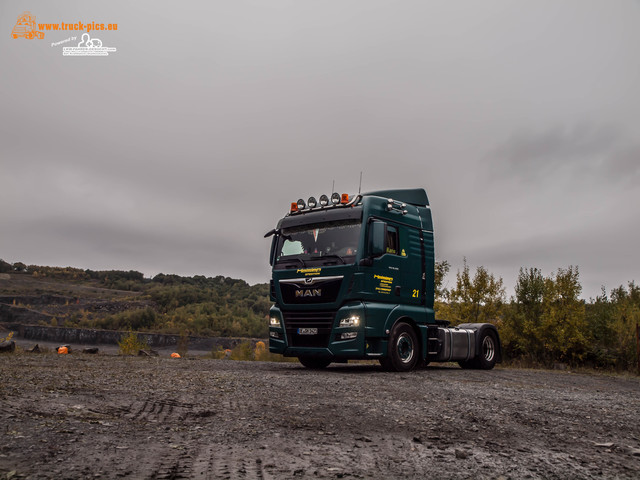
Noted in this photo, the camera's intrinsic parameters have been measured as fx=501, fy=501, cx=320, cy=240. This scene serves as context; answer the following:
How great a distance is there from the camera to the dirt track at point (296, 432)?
339 centimetres

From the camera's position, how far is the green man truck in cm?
1036

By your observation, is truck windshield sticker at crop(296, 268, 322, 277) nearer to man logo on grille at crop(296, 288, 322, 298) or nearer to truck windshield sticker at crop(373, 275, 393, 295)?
man logo on grille at crop(296, 288, 322, 298)

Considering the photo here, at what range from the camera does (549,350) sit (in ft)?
81.8

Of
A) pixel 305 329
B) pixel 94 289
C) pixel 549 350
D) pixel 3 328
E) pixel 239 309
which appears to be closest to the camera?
pixel 305 329

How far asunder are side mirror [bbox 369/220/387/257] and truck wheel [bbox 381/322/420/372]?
6.08 feet

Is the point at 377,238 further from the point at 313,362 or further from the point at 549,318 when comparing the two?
the point at 549,318

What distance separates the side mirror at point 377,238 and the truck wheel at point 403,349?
6.08 ft

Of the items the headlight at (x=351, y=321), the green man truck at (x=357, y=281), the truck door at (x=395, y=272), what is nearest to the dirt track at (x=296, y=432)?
the headlight at (x=351, y=321)

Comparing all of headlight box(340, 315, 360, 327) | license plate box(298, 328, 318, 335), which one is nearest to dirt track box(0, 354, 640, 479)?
headlight box(340, 315, 360, 327)

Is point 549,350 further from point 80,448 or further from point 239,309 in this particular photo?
point 239,309

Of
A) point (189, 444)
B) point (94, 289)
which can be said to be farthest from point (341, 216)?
point (94, 289)

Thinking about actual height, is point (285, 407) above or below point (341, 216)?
below

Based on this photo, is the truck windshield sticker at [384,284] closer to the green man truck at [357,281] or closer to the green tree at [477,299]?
the green man truck at [357,281]

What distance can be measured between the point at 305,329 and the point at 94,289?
6049 cm
